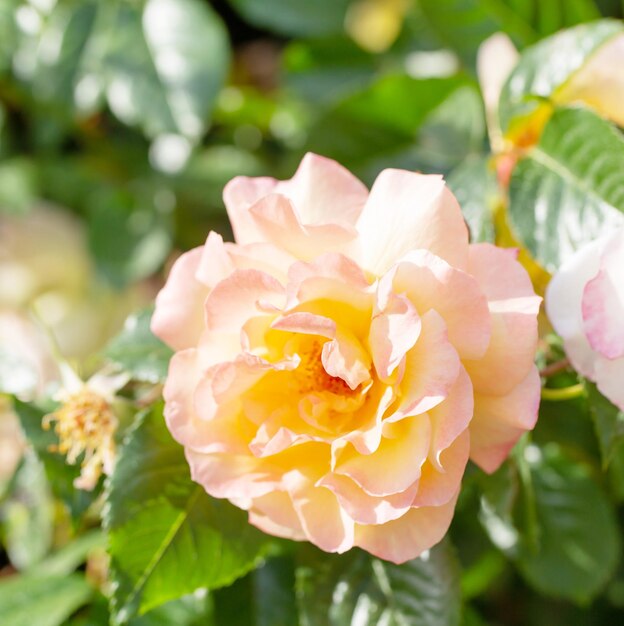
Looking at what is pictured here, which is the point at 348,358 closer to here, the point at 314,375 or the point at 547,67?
the point at 314,375

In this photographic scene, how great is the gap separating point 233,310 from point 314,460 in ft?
0.29

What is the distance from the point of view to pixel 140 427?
19.4 inches

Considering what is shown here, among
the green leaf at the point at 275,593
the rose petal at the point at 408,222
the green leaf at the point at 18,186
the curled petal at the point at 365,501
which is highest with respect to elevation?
the rose petal at the point at 408,222

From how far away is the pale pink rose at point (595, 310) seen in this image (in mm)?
411

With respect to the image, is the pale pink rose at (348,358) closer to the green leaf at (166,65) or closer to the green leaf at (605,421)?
the green leaf at (605,421)

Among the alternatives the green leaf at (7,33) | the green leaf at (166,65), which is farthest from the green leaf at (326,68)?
the green leaf at (7,33)

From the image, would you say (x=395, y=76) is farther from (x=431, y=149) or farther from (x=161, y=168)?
(x=161, y=168)

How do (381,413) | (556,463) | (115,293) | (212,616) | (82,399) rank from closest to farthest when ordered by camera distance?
1. (381,413)
2. (82,399)
3. (212,616)
4. (556,463)
5. (115,293)

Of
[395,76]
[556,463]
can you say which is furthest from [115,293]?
[556,463]

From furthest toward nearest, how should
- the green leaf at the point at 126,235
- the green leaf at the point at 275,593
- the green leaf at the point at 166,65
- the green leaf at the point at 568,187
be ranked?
the green leaf at the point at 126,235
the green leaf at the point at 166,65
the green leaf at the point at 275,593
the green leaf at the point at 568,187

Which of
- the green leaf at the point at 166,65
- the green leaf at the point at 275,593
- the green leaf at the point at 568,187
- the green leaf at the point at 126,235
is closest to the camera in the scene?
the green leaf at the point at 568,187

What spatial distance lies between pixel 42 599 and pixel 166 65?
47cm

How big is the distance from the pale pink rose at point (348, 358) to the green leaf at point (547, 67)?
18cm

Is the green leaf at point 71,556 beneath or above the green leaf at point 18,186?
beneath
